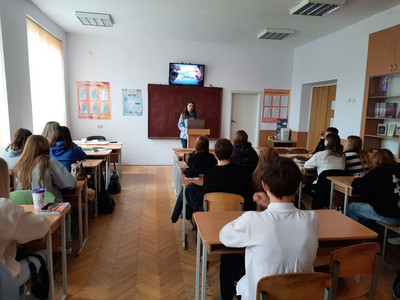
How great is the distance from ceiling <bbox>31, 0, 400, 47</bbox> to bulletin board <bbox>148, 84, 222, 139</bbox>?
129 cm

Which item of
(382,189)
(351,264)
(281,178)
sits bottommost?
(351,264)

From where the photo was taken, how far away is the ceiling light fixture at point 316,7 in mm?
4270

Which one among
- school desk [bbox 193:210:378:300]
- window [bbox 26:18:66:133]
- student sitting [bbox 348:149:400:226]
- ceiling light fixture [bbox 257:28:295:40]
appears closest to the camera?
school desk [bbox 193:210:378:300]

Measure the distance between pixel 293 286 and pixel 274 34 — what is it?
5.96 m

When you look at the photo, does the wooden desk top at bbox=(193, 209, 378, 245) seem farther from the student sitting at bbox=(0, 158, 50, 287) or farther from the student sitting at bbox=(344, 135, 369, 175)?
the student sitting at bbox=(344, 135, 369, 175)

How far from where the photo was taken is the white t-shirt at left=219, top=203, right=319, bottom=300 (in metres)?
1.28

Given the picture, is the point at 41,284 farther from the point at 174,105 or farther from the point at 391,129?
the point at 174,105

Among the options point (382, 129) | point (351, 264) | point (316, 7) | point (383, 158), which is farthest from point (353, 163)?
point (316, 7)

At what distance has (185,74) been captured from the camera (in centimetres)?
719

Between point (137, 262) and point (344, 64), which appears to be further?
point (344, 64)

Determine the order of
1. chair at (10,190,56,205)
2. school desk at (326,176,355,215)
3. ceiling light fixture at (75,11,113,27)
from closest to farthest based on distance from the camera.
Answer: chair at (10,190,56,205)
school desk at (326,176,355,215)
ceiling light fixture at (75,11,113,27)

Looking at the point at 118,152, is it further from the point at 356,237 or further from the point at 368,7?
the point at 368,7

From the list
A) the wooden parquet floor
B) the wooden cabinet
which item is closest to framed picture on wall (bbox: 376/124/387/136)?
the wooden cabinet

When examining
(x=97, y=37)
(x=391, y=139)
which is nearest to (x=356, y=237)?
(x=391, y=139)
